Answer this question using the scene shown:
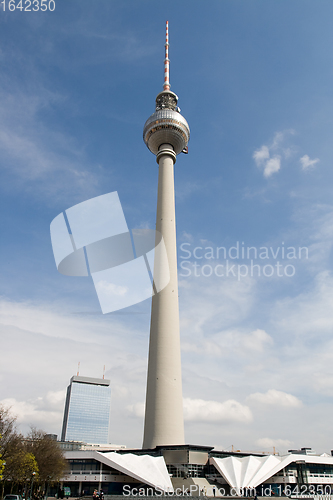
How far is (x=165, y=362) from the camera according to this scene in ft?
209

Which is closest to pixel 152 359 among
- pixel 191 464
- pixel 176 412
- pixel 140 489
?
pixel 176 412

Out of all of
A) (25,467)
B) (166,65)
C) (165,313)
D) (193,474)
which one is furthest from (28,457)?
(166,65)

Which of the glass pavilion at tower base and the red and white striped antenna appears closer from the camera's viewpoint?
the glass pavilion at tower base

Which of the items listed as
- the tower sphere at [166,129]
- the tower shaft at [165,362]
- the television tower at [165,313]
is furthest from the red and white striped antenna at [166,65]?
the tower shaft at [165,362]

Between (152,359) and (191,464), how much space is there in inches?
683

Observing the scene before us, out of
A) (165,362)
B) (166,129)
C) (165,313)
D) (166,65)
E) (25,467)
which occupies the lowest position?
(25,467)

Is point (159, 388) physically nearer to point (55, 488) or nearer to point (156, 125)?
point (55, 488)

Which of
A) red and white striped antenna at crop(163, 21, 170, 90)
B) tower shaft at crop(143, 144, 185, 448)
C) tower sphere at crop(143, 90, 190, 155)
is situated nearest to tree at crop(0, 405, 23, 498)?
tower shaft at crop(143, 144, 185, 448)

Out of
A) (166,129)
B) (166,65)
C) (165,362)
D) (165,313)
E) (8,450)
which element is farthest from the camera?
(166,65)

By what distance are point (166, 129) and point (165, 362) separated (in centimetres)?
4956

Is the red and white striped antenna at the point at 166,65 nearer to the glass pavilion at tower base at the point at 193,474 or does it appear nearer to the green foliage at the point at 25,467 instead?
the glass pavilion at tower base at the point at 193,474

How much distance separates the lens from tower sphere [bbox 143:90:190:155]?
278 feet

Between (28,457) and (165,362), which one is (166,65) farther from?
(28,457)

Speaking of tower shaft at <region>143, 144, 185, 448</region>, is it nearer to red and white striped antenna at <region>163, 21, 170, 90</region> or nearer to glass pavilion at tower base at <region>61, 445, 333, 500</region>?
glass pavilion at tower base at <region>61, 445, 333, 500</region>
